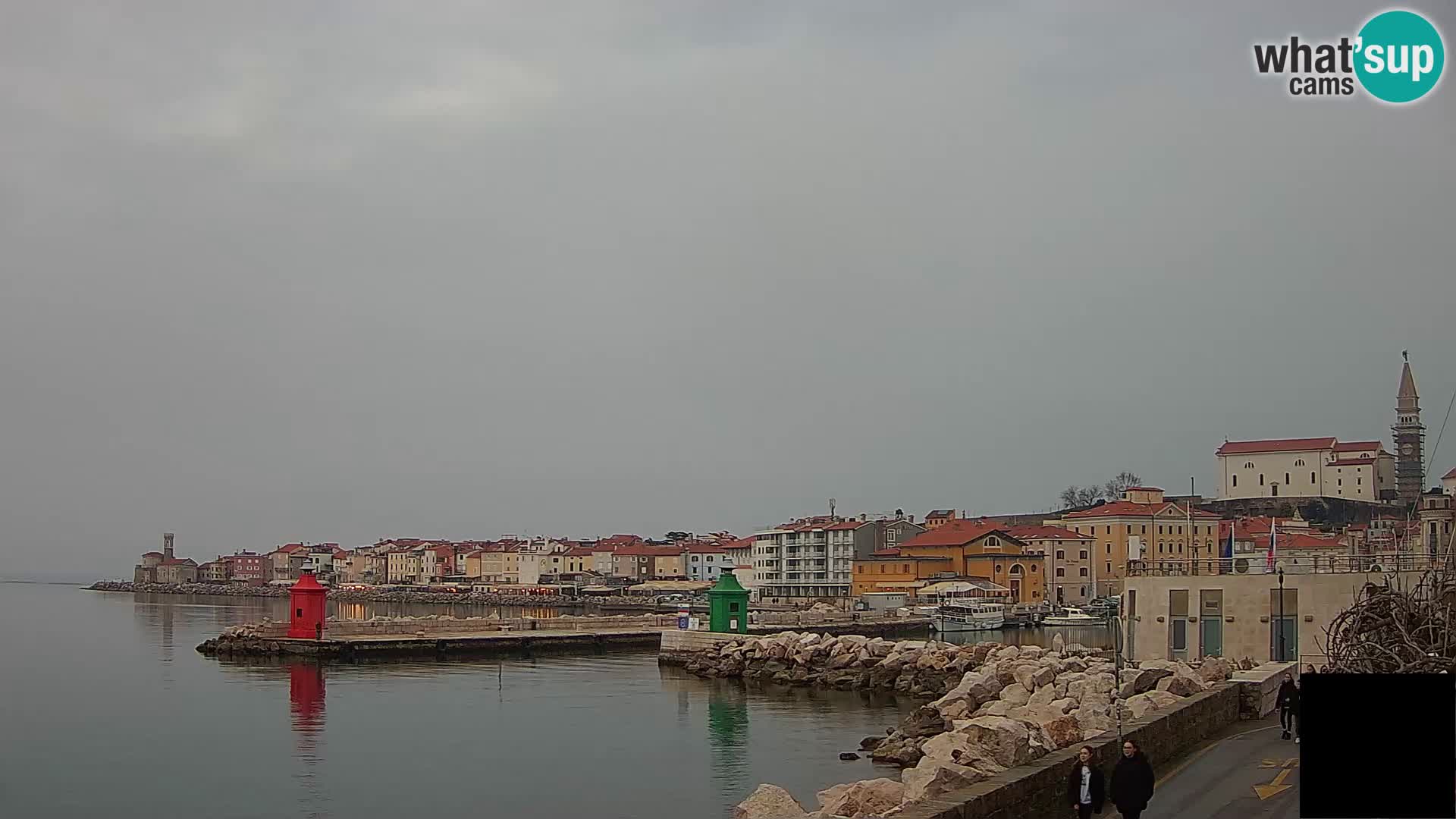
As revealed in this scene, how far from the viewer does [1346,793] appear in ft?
17.9

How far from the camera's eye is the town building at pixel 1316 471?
12744cm

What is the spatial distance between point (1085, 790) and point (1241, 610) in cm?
2099

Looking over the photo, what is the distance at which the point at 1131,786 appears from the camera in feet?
36.2

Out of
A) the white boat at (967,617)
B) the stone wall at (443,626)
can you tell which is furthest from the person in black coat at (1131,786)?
the white boat at (967,617)

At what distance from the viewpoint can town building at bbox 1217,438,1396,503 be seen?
127438mm

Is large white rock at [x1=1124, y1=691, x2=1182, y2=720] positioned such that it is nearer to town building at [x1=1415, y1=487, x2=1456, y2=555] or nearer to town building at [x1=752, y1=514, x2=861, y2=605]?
town building at [x1=1415, y1=487, x2=1456, y2=555]

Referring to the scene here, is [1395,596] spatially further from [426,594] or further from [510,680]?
[426,594]

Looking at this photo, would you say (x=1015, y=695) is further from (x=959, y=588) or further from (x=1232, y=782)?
(x=959, y=588)

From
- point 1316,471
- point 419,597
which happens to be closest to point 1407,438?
point 1316,471

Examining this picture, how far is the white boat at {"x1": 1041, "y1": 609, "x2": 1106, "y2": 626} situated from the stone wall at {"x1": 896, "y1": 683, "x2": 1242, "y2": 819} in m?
61.9

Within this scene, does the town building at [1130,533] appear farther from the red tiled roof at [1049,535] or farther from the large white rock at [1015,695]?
the large white rock at [1015,695]

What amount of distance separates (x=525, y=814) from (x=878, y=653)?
23.7m

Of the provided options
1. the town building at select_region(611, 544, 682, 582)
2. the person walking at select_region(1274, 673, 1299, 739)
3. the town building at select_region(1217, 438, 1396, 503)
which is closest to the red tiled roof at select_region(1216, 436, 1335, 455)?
the town building at select_region(1217, 438, 1396, 503)

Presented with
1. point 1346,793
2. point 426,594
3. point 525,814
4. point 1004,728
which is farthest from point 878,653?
point 426,594
